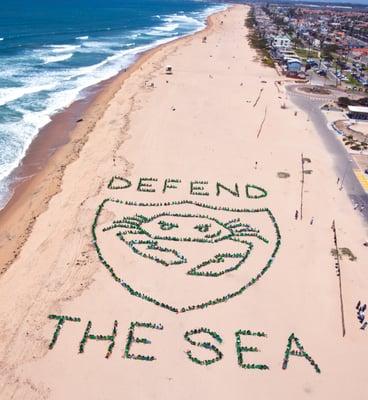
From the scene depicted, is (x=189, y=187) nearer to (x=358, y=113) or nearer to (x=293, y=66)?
(x=358, y=113)

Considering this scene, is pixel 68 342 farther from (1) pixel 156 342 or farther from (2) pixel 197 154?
(2) pixel 197 154

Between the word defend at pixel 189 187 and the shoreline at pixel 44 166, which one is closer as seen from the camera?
the shoreline at pixel 44 166

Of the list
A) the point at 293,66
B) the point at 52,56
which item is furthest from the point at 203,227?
the point at 52,56

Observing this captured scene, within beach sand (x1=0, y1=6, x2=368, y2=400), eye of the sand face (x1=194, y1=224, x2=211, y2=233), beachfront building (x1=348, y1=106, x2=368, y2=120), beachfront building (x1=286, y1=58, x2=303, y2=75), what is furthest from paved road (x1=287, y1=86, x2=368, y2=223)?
beachfront building (x1=286, y1=58, x2=303, y2=75)

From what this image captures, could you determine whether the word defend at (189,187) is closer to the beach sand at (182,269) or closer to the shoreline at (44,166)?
the beach sand at (182,269)

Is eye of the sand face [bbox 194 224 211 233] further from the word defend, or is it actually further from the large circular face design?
the word defend

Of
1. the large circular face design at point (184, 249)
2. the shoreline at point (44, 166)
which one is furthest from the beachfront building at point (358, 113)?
the shoreline at point (44, 166)
